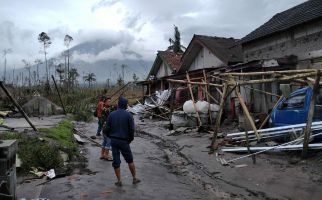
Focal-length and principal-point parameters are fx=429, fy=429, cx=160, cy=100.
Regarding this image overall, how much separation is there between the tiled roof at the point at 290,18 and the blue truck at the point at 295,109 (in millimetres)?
5857

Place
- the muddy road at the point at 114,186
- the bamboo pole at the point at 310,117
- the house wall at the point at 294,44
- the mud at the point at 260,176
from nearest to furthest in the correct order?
the muddy road at the point at 114,186 < the mud at the point at 260,176 < the bamboo pole at the point at 310,117 < the house wall at the point at 294,44

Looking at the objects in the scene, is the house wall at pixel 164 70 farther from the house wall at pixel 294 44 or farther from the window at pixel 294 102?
the window at pixel 294 102

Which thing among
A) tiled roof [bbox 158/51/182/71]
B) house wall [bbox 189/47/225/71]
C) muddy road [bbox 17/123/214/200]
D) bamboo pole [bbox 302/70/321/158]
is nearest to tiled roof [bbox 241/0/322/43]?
house wall [bbox 189/47/225/71]

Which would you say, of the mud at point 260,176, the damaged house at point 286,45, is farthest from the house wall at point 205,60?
the mud at point 260,176

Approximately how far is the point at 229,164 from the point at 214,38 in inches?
750

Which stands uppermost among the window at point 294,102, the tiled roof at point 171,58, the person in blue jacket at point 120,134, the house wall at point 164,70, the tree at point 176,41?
the tree at point 176,41

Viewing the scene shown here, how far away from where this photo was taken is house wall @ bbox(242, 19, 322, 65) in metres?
17.5

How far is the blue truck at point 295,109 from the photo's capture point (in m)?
11.4

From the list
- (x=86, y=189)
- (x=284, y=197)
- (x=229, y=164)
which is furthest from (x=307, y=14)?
(x=86, y=189)

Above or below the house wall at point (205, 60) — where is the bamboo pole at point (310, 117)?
below

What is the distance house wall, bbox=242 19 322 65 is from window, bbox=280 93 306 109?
537 centimetres

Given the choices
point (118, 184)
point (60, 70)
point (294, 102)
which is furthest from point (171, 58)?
point (118, 184)

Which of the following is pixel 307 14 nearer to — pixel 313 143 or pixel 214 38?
pixel 313 143

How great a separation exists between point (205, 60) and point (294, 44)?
10.1 m
